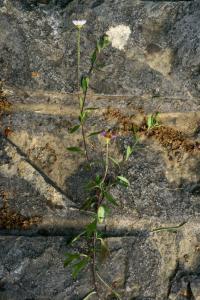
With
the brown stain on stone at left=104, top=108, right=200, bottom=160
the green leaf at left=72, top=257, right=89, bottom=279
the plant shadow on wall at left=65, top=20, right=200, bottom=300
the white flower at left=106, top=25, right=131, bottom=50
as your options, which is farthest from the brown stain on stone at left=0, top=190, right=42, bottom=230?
the white flower at left=106, top=25, right=131, bottom=50

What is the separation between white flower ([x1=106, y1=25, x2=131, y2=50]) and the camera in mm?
3596

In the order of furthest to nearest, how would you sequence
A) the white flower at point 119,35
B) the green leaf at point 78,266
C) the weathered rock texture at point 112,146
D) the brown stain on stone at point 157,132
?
1. the white flower at point 119,35
2. the brown stain on stone at point 157,132
3. the weathered rock texture at point 112,146
4. the green leaf at point 78,266

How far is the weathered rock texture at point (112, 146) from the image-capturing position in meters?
3.14

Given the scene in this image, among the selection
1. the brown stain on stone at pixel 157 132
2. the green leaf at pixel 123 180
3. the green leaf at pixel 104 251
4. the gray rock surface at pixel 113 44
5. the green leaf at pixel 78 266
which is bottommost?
the green leaf at pixel 78 266

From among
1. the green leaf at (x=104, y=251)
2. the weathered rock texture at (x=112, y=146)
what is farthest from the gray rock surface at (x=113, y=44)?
the green leaf at (x=104, y=251)

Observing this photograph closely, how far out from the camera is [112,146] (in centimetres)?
346

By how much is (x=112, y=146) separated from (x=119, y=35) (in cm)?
79

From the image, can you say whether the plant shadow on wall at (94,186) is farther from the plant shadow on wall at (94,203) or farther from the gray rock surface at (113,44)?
the gray rock surface at (113,44)

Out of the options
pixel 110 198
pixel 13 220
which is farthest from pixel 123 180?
pixel 13 220

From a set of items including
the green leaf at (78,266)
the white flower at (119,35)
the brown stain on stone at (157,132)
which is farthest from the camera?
the white flower at (119,35)

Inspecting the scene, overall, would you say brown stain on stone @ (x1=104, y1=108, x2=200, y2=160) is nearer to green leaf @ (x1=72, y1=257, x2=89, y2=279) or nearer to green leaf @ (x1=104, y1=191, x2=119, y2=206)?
green leaf @ (x1=104, y1=191, x2=119, y2=206)

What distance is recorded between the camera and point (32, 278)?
10.1 ft

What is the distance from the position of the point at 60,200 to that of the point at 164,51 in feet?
4.14

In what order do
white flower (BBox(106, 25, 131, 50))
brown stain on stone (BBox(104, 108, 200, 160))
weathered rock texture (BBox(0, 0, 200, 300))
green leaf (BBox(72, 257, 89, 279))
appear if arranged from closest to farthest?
green leaf (BBox(72, 257, 89, 279)) → weathered rock texture (BBox(0, 0, 200, 300)) → brown stain on stone (BBox(104, 108, 200, 160)) → white flower (BBox(106, 25, 131, 50))
